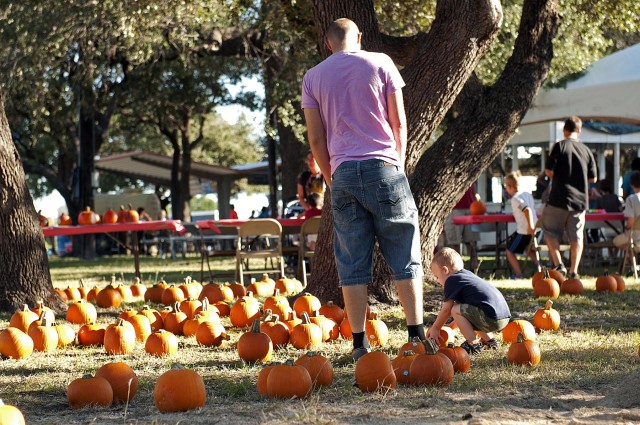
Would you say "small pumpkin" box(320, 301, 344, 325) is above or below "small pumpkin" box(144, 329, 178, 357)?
above

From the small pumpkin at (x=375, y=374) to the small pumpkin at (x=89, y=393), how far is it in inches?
48.5

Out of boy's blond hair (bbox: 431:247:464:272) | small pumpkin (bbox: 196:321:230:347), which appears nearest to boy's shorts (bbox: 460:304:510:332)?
boy's blond hair (bbox: 431:247:464:272)

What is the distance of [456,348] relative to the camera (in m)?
5.13

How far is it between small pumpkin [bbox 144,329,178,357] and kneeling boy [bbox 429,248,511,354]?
172 centimetres

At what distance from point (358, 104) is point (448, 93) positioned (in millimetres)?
3197

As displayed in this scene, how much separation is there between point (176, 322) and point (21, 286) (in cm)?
238

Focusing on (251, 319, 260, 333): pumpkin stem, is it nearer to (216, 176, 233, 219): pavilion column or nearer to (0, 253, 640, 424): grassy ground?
(0, 253, 640, 424): grassy ground

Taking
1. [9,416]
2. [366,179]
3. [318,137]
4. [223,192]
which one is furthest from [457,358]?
[223,192]

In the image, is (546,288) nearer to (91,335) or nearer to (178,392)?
(91,335)

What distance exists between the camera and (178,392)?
4.18 metres

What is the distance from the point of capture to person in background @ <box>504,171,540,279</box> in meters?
12.4

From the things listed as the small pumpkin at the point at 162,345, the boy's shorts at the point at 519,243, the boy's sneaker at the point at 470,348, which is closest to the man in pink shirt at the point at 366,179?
the boy's sneaker at the point at 470,348

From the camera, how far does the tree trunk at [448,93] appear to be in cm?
836

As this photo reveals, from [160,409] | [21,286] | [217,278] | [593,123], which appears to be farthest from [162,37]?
[160,409]
